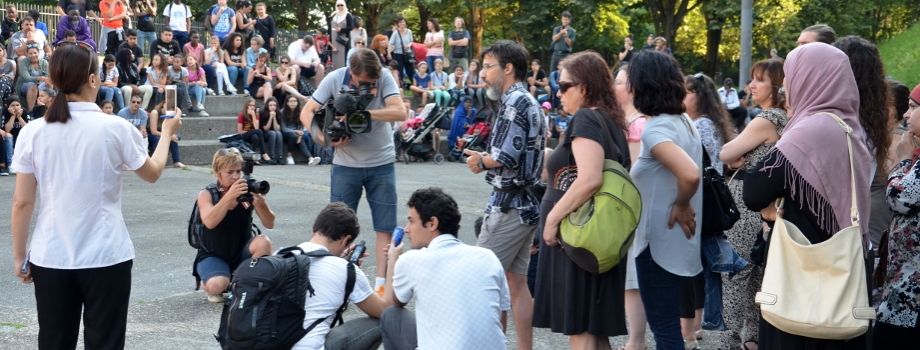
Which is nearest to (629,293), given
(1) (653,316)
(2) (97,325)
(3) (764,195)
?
(1) (653,316)

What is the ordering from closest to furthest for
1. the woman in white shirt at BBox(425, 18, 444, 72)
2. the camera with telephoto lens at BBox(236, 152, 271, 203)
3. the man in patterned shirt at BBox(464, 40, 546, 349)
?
the man in patterned shirt at BBox(464, 40, 546, 349) < the camera with telephoto lens at BBox(236, 152, 271, 203) < the woman in white shirt at BBox(425, 18, 444, 72)

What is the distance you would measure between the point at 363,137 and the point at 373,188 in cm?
36

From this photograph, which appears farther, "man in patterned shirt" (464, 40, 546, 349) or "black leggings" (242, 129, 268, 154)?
"black leggings" (242, 129, 268, 154)

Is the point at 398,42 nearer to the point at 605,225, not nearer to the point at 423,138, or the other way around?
the point at 423,138

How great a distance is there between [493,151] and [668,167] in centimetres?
97

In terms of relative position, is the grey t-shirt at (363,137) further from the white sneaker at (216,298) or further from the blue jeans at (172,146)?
the blue jeans at (172,146)

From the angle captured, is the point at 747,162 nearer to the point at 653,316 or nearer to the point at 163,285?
the point at 653,316

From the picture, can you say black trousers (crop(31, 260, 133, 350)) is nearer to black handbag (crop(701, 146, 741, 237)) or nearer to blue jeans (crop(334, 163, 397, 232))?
blue jeans (crop(334, 163, 397, 232))

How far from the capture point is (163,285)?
699cm

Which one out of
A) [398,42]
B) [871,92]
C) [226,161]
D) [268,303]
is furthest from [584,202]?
[398,42]

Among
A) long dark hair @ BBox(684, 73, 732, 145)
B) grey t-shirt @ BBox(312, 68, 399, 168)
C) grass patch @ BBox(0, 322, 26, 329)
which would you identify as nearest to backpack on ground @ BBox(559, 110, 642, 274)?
long dark hair @ BBox(684, 73, 732, 145)

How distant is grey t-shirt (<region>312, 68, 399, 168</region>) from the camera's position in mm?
6262

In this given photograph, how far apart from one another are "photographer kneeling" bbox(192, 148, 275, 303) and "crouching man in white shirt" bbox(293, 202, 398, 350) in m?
1.43

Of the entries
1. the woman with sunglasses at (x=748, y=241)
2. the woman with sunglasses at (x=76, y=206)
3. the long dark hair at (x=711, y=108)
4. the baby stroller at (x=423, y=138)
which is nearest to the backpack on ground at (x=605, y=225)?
the woman with sunglasses at (x=748, y=241)
